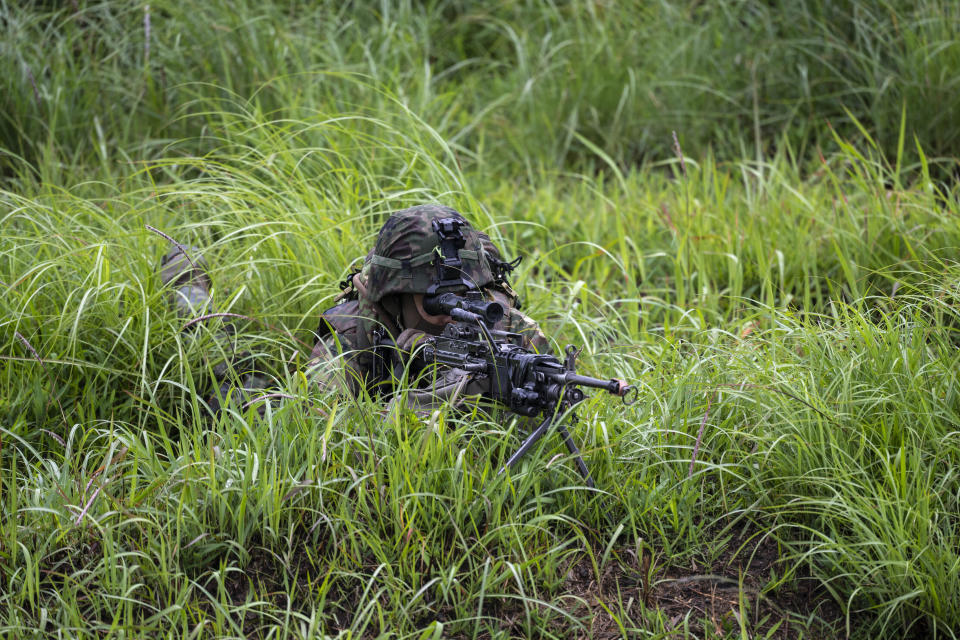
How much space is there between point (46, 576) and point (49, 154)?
2962mm

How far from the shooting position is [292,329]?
347 cm

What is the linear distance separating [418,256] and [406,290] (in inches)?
4.8

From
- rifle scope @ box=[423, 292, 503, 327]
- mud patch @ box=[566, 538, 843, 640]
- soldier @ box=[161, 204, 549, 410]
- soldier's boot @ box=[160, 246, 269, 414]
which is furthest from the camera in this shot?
soldier's boot @ box=[160, 246, 269, 414]

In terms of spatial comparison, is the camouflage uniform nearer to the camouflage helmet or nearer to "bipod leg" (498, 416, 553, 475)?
the camouflage helmet

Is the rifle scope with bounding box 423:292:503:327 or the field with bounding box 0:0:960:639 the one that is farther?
the rifle scope with bounding box 423:292:503:327

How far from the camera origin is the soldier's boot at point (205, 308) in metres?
3.21

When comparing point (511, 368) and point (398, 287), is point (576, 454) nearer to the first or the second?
point (511, 368)

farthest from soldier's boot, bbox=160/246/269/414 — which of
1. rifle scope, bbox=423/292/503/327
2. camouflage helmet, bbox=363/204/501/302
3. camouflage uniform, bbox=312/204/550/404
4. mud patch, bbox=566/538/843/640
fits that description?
mud patch, bbox=566/538/843/640

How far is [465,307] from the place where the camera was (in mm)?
2729

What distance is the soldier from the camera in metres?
2.92

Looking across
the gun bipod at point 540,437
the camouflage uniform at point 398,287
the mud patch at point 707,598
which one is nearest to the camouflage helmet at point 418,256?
the camouflage uniform at point 398,287

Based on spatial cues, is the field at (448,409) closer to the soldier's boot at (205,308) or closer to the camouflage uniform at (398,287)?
the soldier's boot at (205,308)

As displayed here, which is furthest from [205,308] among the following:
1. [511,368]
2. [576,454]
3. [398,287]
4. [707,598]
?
[707,598]

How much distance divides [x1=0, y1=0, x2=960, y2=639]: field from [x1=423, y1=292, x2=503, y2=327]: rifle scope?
0.30m
